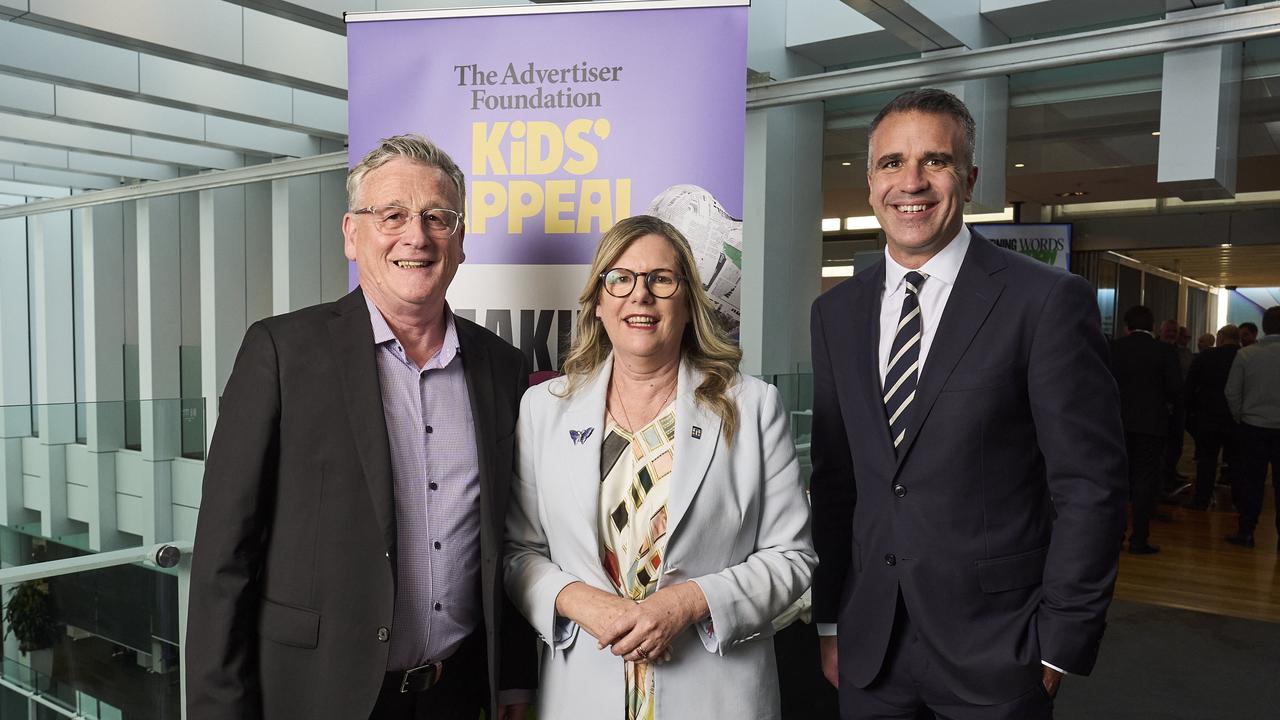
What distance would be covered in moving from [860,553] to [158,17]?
4448mm

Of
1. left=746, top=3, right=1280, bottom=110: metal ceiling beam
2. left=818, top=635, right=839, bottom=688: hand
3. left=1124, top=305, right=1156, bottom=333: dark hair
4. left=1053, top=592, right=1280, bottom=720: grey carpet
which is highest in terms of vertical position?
left=746, top=3, right=1280, bottom=110: metal ceiling beam

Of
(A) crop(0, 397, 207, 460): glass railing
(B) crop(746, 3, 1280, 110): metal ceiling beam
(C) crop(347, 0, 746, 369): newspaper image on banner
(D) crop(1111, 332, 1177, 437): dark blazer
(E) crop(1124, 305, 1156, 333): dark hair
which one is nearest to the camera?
(C) crop(347, 0, 746, 369): newspaper image on banner

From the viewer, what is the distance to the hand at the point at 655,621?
5.31 ft

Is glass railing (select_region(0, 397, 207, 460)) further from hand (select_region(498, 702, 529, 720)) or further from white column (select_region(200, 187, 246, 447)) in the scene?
white column (select_region(200, 187, 246, 447))

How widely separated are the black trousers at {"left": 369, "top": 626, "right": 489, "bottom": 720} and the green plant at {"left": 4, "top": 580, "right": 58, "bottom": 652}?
4.15ft

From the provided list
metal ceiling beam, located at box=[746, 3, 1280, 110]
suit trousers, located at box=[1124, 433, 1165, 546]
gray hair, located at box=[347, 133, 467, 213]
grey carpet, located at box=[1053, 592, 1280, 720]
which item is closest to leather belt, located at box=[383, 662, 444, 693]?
A: gray hair, located at box=[347, 133, 467, 213]

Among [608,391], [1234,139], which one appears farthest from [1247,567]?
[608,391]

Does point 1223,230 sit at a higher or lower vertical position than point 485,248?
higher

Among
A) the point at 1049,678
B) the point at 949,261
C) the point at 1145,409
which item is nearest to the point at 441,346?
the point at 949,261

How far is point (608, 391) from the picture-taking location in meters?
1.89

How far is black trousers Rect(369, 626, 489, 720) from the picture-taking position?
65.6 inches

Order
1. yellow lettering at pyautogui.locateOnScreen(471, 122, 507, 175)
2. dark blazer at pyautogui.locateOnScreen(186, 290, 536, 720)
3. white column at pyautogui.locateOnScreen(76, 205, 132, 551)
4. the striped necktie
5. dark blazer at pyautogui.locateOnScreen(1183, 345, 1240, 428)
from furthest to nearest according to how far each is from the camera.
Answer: white column at pyautogui.locateOnScreen(76, 205, 132, 551) → dark blazer at pyautogui.locateOnScreen(1183, 345, 1240, 428) → yellow lettering at pyautogui.locateOnScreen(471, 122, 507, 175) → the striped necktie → dark blazer at pyautogui.locateOnScreen(186, 290, 536, 720)

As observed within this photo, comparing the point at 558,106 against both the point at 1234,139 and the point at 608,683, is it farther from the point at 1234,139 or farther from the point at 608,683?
the point at 1234,139

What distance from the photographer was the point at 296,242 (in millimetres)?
7176
